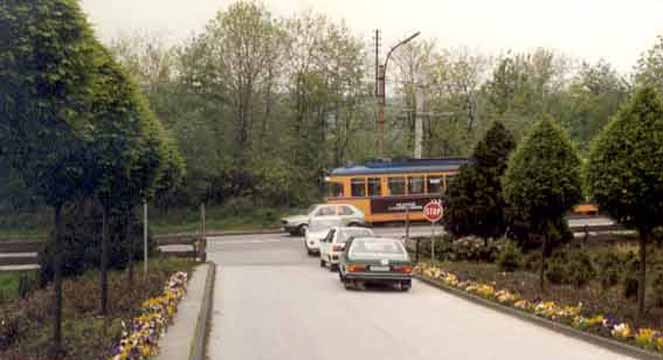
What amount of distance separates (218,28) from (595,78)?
31057 millimetres

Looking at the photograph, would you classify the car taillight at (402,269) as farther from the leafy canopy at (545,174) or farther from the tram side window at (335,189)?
the tram side window at (335,189)

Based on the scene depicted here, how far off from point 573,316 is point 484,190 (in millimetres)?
15458

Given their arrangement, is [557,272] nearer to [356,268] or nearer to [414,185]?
[356,268]

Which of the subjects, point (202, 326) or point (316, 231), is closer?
point (202, 326)

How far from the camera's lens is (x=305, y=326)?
17.8m

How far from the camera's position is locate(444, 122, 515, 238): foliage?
3269 cm

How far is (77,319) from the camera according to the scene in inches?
635

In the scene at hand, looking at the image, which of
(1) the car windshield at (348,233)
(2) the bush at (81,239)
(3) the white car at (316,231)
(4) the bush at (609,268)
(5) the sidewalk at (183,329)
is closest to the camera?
(5) the sidewalk at (183,329)

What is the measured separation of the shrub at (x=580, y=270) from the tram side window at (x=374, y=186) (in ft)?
74.8

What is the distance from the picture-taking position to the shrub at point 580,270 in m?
23.4

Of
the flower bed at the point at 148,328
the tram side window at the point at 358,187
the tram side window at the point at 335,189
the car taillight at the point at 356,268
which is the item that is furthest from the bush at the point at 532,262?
the tram side window at the point at 335,189

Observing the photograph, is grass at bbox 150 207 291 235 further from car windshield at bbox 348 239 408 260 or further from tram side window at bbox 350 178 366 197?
car windshield at bbox 348 239 408 260

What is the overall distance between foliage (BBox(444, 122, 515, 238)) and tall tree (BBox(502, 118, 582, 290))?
10.5 m

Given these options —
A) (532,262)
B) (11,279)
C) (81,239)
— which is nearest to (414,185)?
(532,262)
